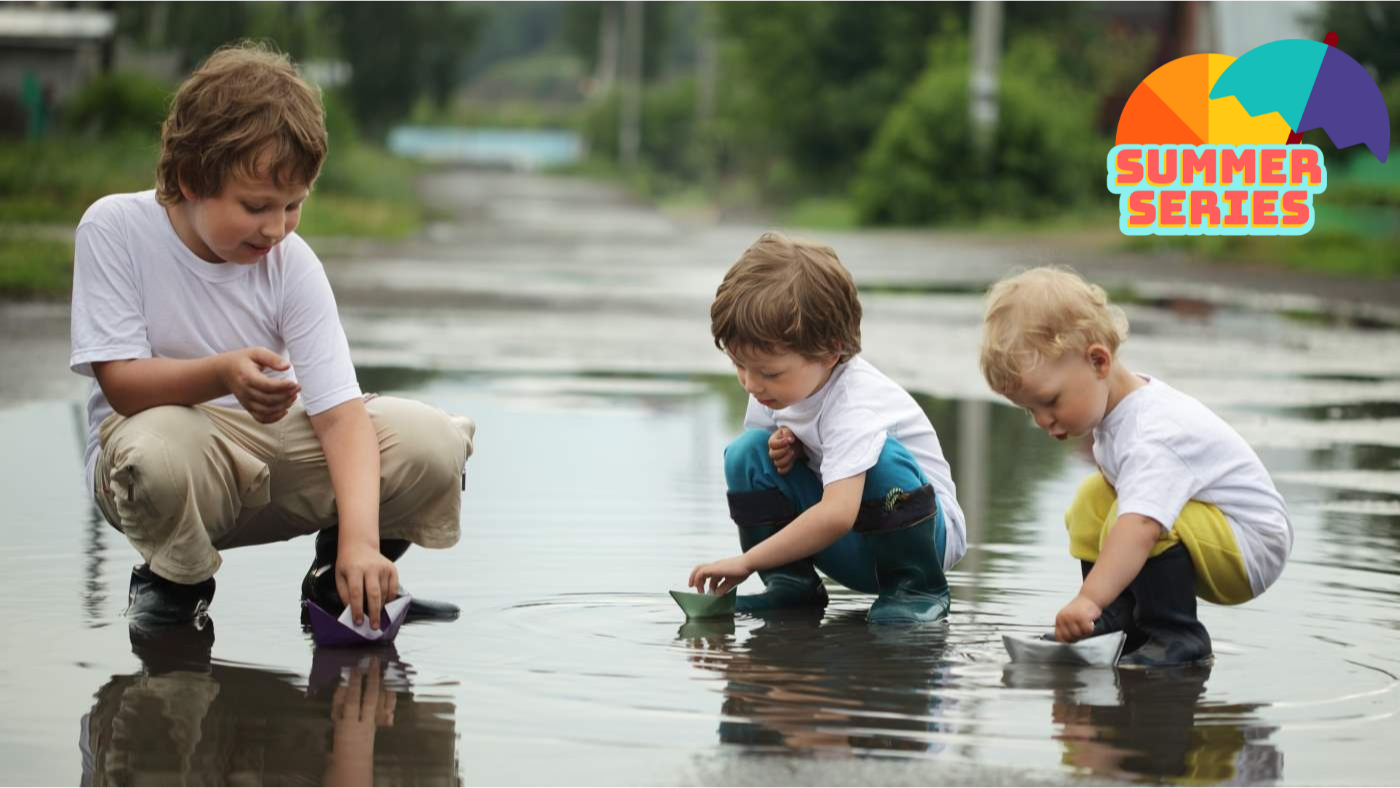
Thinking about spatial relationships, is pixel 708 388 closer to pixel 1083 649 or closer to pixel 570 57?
pixel 1083 649

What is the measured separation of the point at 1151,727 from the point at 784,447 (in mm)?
1077

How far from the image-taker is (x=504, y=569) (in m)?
4.72

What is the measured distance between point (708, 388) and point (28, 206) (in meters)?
12.2

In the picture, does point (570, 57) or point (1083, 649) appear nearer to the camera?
point (1083, 649)

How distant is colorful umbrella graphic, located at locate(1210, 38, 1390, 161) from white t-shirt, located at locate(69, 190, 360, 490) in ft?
60.8

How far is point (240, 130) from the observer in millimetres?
3721

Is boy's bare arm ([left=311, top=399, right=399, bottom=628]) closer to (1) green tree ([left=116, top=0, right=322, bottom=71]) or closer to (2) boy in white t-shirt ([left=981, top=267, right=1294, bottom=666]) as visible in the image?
(2) boy in white t-shirt ([left=981, top=267, right=1294, bottom=666])

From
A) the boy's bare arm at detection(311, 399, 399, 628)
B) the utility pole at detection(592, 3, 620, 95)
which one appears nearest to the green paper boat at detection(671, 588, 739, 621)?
the boy's bare arm at detection(311, 399, 399, 628)

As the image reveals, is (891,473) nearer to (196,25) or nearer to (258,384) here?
(258,384)

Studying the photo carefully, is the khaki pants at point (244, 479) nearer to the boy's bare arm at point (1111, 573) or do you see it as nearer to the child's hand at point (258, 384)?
the child's hand at point (258, 384)

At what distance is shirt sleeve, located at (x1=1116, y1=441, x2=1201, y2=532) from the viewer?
3.69 meters

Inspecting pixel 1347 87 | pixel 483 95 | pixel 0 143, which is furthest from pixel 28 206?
pixel 483 95

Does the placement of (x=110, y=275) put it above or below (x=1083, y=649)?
above

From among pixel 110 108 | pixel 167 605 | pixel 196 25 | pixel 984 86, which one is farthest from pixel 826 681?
pixel 196 25
